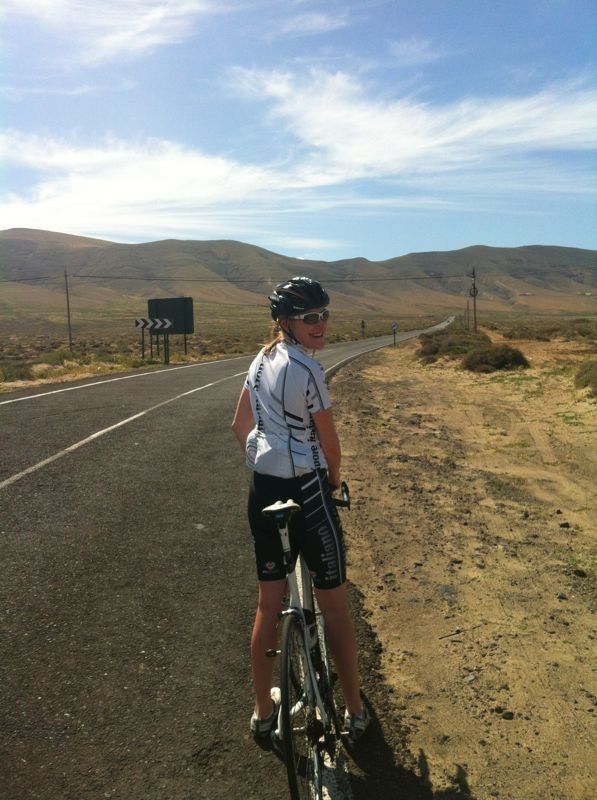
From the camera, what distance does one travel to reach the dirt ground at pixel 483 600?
121 inches

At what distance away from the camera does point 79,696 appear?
134 inches

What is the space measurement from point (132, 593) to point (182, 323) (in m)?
30.8

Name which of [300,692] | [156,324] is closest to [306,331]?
[300,692]

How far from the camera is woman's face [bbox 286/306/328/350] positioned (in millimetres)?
2840

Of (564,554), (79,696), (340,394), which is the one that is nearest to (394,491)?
(564,554)

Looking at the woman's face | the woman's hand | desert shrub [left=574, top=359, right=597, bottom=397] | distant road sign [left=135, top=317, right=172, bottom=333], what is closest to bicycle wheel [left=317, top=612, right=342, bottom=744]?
the woman's hand

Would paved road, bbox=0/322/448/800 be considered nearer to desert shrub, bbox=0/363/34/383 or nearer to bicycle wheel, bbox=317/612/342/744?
bicycle wheel, bbox=317/612/342/744

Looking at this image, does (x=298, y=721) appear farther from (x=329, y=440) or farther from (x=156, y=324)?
(x=156, y=324)

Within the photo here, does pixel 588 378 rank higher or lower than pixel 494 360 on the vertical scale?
higher

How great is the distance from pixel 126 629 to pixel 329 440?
7.17ft

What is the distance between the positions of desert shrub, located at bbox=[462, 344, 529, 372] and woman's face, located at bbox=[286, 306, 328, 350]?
22.7 meters

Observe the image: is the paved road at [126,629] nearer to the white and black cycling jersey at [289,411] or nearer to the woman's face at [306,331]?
the white and black cycling jersey at [289,411]

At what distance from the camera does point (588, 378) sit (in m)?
17.4

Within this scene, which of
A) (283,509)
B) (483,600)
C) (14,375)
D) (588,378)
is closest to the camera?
(283,509)
